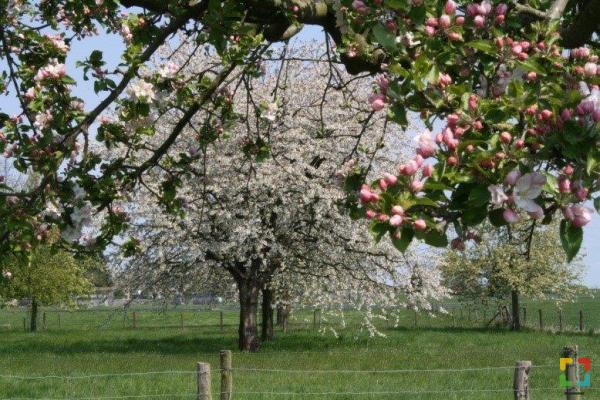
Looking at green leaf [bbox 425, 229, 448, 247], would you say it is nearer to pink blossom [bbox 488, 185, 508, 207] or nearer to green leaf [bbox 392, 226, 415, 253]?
green leaf [bbox 392, 226, 415, 253]

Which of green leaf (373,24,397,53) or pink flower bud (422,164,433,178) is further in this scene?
green leaf (373,24,397,53)

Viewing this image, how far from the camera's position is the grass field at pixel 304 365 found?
44.6 feet

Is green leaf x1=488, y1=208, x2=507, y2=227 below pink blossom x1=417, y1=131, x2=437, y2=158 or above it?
below

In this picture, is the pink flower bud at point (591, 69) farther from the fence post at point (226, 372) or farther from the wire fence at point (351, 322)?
the wire fence at point (351, 322)

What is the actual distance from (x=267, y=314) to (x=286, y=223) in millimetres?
6377

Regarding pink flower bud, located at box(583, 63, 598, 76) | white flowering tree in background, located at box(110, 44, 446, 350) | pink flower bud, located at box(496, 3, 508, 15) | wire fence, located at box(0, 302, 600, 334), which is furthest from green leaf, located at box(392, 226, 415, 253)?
wire fence, located at box(0, 302, 600, 334)

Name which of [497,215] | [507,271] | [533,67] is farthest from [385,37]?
[507,271]

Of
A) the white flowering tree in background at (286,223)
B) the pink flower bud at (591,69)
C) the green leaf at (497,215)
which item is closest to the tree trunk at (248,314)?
the white flowering tree in background at (286,223)

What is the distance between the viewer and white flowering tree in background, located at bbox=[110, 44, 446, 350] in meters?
21.8

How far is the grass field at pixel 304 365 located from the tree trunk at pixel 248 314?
43cm

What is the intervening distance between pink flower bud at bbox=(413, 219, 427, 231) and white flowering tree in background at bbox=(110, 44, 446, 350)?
17.6 meters

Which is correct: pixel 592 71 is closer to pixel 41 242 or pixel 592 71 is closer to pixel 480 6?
pixel 480 6

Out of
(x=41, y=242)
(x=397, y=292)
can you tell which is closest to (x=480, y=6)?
(x=41, y=242)

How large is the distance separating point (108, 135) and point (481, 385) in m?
10.5
